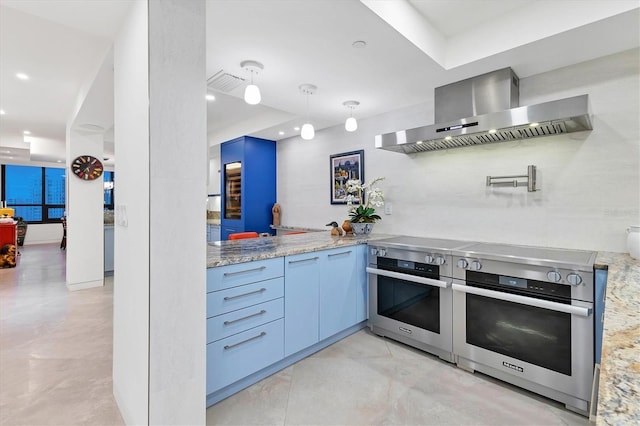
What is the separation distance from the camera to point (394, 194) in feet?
11.4

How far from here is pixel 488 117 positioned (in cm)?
221

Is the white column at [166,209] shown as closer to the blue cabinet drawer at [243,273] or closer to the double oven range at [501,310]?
the blue cabinet drawer at [243,273]

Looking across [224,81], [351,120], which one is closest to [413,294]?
[351,120]

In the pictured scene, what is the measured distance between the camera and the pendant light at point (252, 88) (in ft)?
7.21

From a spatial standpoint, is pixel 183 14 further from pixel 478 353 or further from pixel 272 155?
pixel 272 155

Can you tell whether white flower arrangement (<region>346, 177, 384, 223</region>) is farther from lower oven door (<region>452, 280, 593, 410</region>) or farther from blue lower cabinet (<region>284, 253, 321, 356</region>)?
lower oven door (<region>452, 280, 593, 410</region>)

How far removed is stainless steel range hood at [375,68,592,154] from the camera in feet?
6.44

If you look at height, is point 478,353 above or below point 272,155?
below

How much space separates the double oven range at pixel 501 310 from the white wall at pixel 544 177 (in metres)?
0.27

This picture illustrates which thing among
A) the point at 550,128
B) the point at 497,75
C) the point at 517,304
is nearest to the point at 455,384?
the point at 517,304

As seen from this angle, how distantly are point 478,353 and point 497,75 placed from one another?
2114 millimetres

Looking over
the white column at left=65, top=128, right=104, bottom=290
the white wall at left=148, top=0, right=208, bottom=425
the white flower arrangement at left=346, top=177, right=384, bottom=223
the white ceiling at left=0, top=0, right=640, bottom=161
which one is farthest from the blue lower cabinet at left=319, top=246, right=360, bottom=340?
the white column at left=65, top=128, right=104, bottom=290

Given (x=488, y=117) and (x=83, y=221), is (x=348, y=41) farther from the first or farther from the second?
(x=83, y=221)

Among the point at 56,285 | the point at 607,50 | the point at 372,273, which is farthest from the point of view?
the point at 56,285
